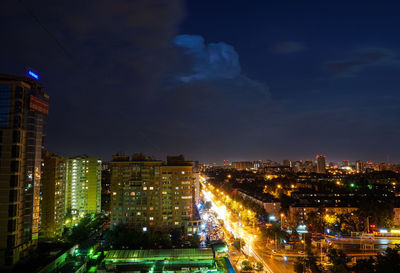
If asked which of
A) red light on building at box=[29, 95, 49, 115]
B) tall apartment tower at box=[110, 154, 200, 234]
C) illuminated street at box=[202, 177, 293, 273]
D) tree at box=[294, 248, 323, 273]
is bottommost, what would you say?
illuminated street at box=[202, 177, 293, 273]

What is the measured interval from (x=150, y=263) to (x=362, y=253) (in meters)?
11.9

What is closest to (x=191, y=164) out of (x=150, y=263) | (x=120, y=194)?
(x=120, y=194)

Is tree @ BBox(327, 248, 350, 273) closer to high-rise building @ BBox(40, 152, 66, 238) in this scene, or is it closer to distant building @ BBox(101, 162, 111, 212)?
high-rise building @ BBox(40, 152, 66, 238)

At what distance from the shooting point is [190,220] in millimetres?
19125

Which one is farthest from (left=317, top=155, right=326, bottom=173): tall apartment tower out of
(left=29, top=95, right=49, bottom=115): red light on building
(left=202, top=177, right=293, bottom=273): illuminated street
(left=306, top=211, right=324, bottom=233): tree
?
(left=29, top=95, right=49, bottom=115): red light on building

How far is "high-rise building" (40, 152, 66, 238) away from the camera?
17125 mm

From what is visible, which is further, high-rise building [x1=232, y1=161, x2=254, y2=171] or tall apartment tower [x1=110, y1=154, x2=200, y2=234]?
high-rise building [x1=232, y1=161, x2=254, y2=171]

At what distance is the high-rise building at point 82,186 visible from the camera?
76.4 ft

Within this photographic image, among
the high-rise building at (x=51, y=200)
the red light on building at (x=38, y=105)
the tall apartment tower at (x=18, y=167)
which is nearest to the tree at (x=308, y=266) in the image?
the tall apartment tower at (x=18, y=167)

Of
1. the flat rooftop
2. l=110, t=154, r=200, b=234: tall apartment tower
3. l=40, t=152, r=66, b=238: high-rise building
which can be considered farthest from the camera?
l=110, t=154, r=200, b=234: tall apartment tower

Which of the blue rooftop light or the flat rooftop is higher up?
→ the blue rooftop light

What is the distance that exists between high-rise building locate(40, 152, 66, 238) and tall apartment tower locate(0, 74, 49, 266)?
15.7ft

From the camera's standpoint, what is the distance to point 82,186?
78.5 feet

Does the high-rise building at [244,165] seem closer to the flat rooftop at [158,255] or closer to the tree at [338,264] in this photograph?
the flat rooftop at [158,255]
